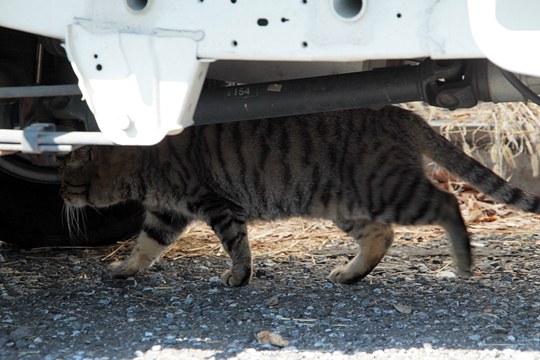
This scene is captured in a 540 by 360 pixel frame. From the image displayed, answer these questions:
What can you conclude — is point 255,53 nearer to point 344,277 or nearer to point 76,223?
point 344,277

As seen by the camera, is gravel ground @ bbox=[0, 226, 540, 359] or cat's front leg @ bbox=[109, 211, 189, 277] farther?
cat's front leg @ bbox=[109, 211, 189, 277]

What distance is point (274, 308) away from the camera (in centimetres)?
400

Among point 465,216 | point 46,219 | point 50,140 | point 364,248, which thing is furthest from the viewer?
point 465,216

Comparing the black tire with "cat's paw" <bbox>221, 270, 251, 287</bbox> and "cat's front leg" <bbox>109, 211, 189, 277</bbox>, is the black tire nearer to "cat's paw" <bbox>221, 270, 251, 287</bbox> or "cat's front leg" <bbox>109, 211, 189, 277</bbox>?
"cat's front leg" <bbox>109, 211, 189, 277</bbox>

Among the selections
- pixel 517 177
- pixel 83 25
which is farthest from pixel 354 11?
pixel 517 177

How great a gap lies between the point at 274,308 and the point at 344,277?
0.62m

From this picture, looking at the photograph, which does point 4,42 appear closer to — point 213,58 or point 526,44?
point 213,58

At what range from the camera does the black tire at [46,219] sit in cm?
479

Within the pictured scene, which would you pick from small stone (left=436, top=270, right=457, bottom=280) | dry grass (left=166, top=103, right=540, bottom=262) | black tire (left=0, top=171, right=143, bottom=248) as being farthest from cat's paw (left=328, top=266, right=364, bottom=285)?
black tire (left=0, top=171, right=143, bottom=248)

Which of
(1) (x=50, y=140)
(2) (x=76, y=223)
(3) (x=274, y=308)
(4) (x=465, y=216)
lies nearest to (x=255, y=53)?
(1) (x=50, y=140)

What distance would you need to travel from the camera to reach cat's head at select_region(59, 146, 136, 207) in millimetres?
4559

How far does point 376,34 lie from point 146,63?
28.3 inches

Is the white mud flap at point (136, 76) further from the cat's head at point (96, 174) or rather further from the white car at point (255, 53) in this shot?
the cat's head at point (96, 174)

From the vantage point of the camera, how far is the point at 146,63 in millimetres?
2859
